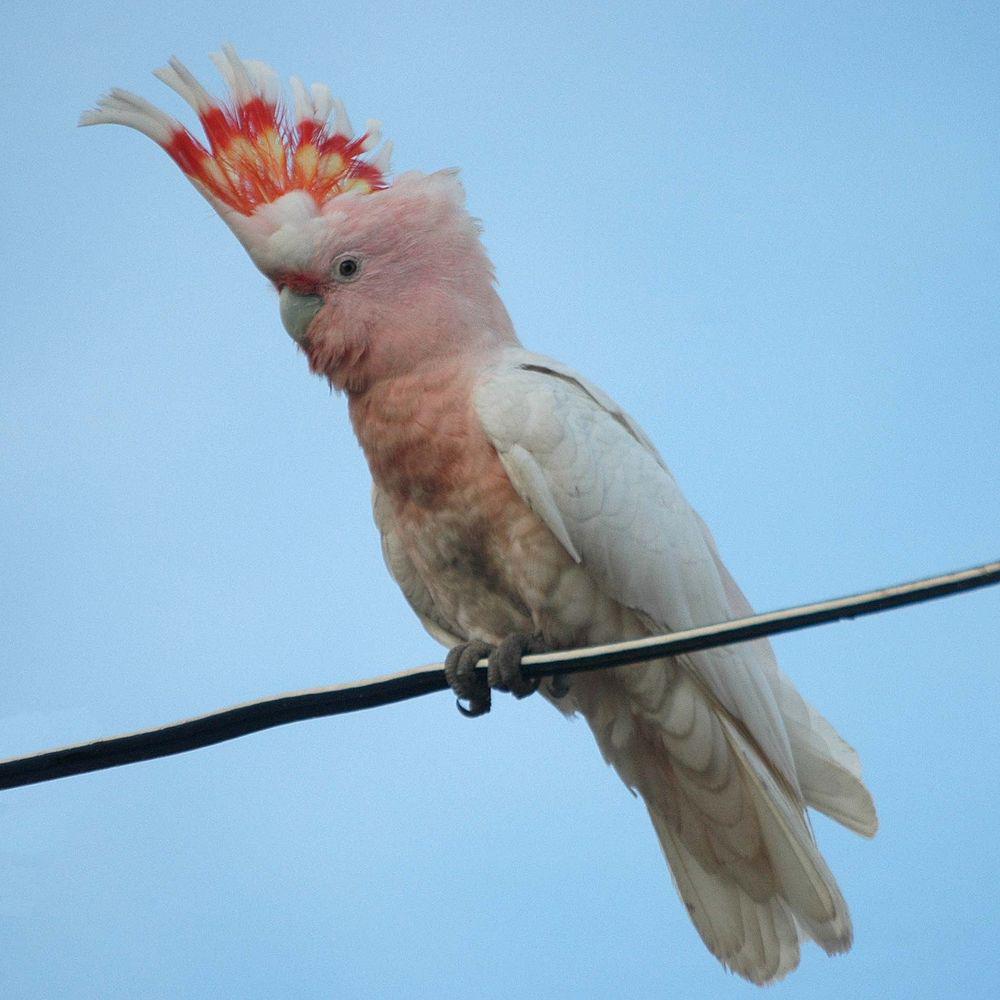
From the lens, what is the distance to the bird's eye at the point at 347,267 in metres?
2.85

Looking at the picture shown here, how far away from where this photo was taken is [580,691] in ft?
9.68

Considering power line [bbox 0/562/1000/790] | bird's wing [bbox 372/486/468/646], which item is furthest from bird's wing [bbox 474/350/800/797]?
power line [bbox 0/562/1000/790]

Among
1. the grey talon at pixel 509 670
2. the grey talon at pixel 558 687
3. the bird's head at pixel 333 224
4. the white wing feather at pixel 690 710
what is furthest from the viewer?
the grey talon at pixel 558 687

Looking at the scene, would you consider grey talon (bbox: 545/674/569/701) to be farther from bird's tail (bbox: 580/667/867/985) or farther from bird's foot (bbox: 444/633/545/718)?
bird's foot (bbox: 444/633/545/718)

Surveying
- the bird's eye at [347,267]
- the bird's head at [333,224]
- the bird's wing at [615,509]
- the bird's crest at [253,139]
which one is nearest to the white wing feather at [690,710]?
the bird's wing at [615,509]

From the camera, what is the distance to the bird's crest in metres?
3.04

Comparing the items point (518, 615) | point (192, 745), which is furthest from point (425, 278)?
point (192, 745)

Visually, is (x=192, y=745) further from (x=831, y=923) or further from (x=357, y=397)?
(x=831, y=923)

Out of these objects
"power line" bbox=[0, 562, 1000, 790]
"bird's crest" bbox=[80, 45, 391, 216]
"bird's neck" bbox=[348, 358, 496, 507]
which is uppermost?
"bird's crest" bbox=[80, 45, 391, 216]

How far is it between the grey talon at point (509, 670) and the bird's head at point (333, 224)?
0.64 metres

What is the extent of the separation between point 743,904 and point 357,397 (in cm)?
151

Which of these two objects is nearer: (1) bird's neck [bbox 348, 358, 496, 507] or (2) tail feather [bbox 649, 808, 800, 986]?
(1) bird's neck [bbox 348, 358, 496, 507]

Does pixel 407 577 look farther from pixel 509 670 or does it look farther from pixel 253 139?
pixel 253 139

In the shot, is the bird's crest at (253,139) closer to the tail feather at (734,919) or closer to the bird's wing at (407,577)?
the bird's wing at (407,577)
